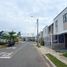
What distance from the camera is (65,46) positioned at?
45.1 metres

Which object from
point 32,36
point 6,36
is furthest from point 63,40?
point 32,36

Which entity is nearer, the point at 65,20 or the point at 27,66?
the point at 27,66

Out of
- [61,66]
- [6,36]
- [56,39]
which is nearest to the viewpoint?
[61,66]

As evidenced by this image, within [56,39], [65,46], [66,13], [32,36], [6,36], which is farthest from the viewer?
[32,36]

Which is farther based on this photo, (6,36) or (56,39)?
(6,36)

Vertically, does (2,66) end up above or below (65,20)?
below

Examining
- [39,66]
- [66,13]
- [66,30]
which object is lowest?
Answer: [39,66]

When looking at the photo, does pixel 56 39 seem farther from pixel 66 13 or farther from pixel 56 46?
pixel 66 13

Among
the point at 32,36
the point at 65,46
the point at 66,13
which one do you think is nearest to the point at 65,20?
the point at 66,13

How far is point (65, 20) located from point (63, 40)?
342 inches

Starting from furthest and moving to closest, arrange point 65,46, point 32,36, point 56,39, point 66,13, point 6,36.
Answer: point 32,36
point 6,36
point 56,39
point 65,46
point 66,13

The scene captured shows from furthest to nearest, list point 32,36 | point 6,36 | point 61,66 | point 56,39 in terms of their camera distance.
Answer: point 32,36 → point 6,36 → point 56,39 → point 61,66

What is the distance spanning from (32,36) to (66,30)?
528ft

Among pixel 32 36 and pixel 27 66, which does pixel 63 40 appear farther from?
pixel 32 36
